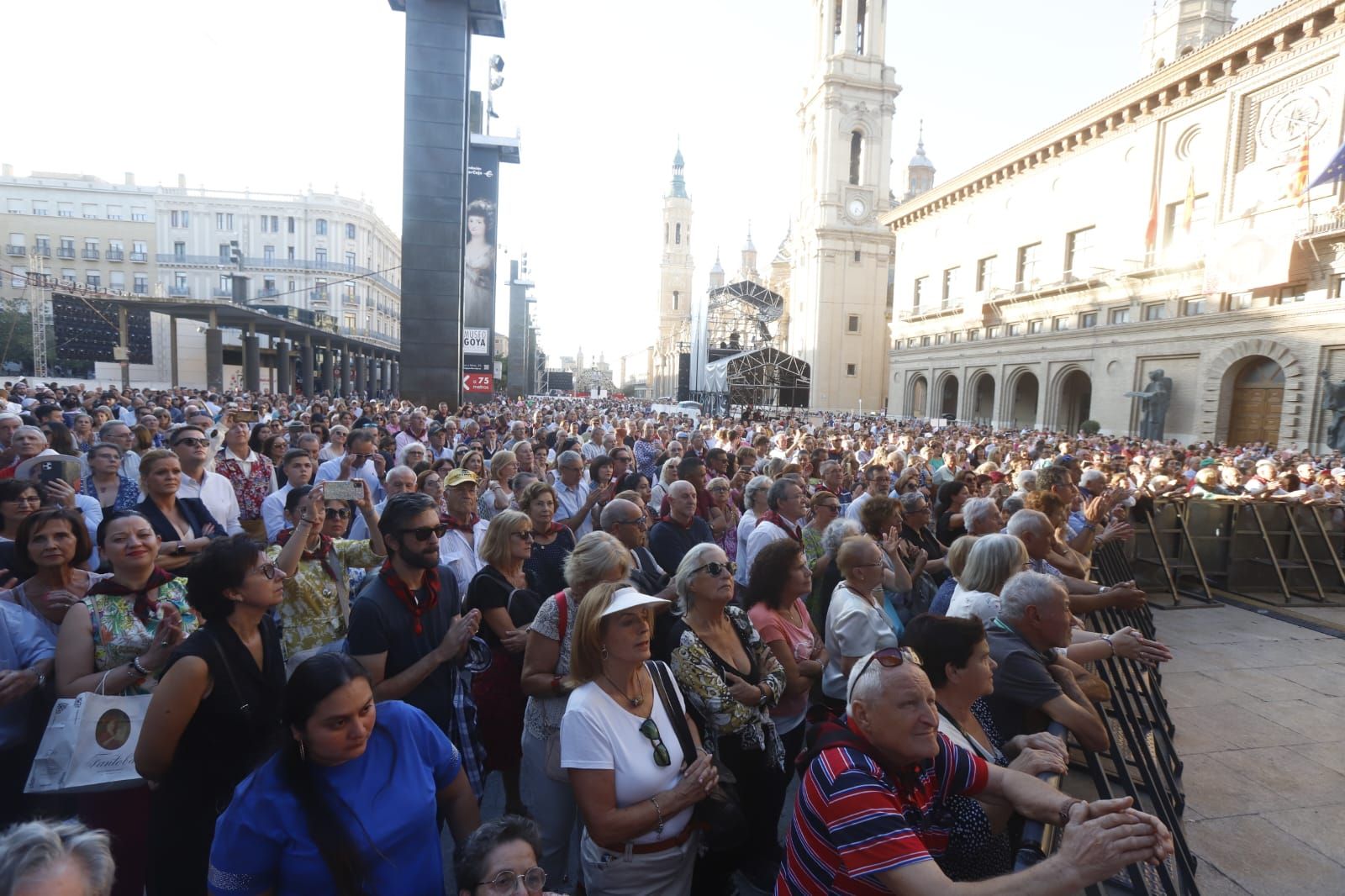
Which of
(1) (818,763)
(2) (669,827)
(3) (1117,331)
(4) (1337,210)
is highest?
(4) (1337,210)

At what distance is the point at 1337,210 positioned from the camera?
21188 millimetres

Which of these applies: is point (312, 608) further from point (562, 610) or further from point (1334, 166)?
point (1334, 166)

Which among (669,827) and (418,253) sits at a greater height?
(418,253)

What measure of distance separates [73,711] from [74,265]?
240ft

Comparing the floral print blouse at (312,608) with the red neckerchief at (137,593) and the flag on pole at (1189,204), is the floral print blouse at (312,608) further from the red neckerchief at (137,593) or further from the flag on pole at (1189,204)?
the flag on pole at (1189,204)

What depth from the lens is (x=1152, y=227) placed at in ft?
96.2

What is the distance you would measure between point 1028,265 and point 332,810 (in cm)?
4343

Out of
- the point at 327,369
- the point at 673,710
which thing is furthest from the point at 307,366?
the point at 673,710

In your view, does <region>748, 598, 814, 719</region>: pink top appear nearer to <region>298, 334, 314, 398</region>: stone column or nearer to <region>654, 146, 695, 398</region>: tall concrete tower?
<region>298, 334, 314, 398</region>: stone column

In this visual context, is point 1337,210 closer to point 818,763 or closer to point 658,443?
point 658,443

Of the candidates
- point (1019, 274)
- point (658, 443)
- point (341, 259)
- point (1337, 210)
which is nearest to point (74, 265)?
point (341, 259)

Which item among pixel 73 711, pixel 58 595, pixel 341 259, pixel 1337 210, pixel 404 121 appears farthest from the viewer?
pixel 341 259

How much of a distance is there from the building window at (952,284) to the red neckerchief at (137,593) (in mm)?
46800

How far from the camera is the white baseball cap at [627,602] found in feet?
7.82
